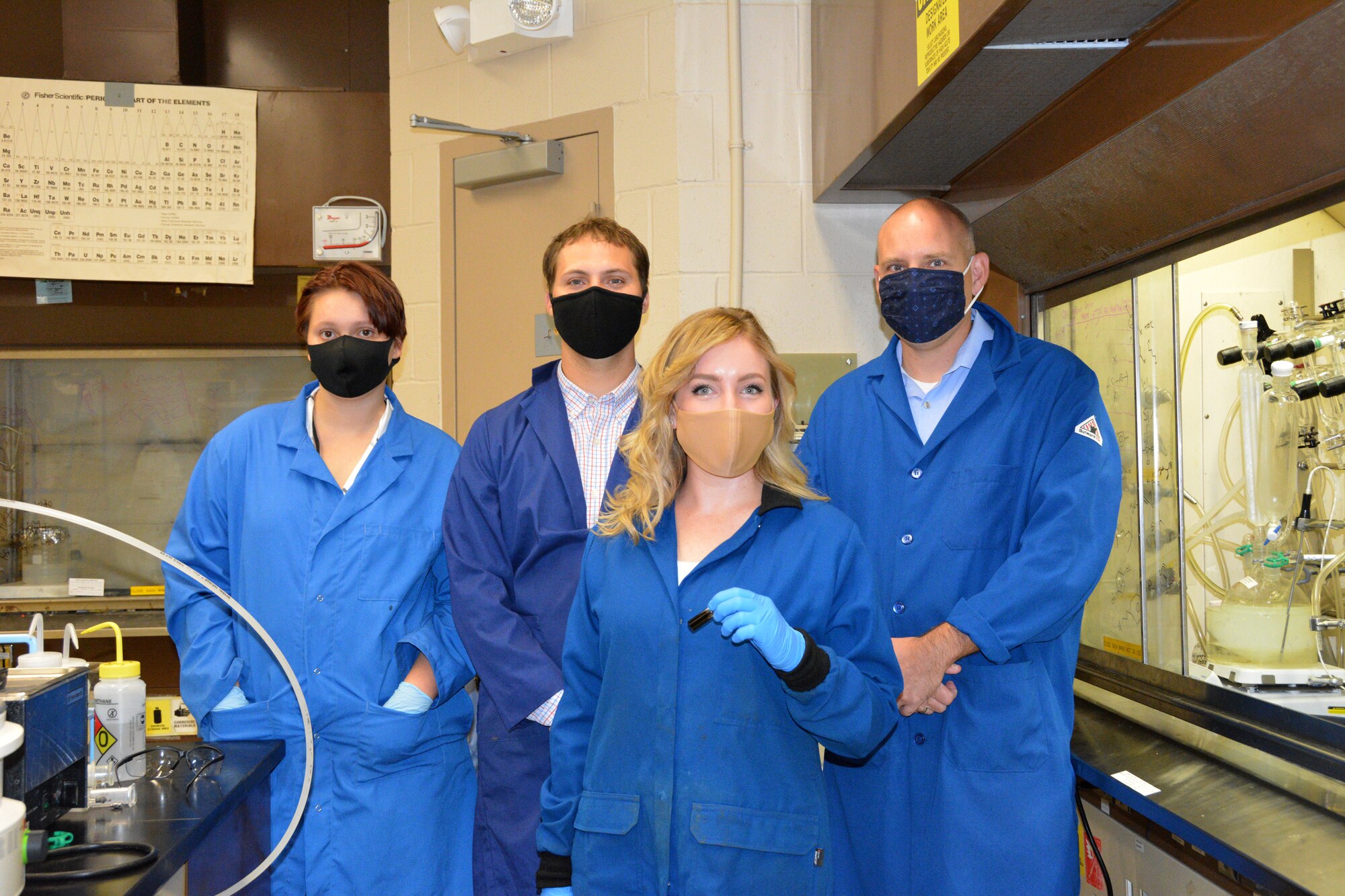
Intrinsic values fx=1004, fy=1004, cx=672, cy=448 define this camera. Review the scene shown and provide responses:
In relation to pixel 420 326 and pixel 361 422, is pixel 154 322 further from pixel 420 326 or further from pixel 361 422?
pixel 361 422

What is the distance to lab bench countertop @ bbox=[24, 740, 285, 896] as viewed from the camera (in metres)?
1.26

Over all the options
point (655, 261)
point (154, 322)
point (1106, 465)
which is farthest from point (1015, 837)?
point (154, 322)

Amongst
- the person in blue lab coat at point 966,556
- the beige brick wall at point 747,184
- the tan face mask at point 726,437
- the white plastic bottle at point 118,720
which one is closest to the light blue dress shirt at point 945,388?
the person in blue lab coat at point 966,556

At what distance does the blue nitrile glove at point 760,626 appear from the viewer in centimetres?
124

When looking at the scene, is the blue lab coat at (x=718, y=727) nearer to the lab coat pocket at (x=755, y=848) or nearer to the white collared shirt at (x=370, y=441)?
the lab coat pocket at (x=755, y=848)

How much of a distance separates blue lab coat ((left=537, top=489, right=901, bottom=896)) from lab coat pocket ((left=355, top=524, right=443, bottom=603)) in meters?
0.63

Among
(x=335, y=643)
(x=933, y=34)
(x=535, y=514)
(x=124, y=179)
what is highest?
(x=124, y=179)

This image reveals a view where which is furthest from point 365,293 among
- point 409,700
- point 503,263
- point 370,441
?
point 503,263

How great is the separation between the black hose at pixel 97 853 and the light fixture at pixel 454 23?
2.57 metres

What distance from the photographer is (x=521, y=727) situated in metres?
1.81

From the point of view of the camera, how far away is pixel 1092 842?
6.31 feet

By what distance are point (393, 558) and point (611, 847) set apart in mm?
821

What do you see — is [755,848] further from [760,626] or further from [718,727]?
[760,626]

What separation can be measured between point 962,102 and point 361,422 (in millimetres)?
1395
